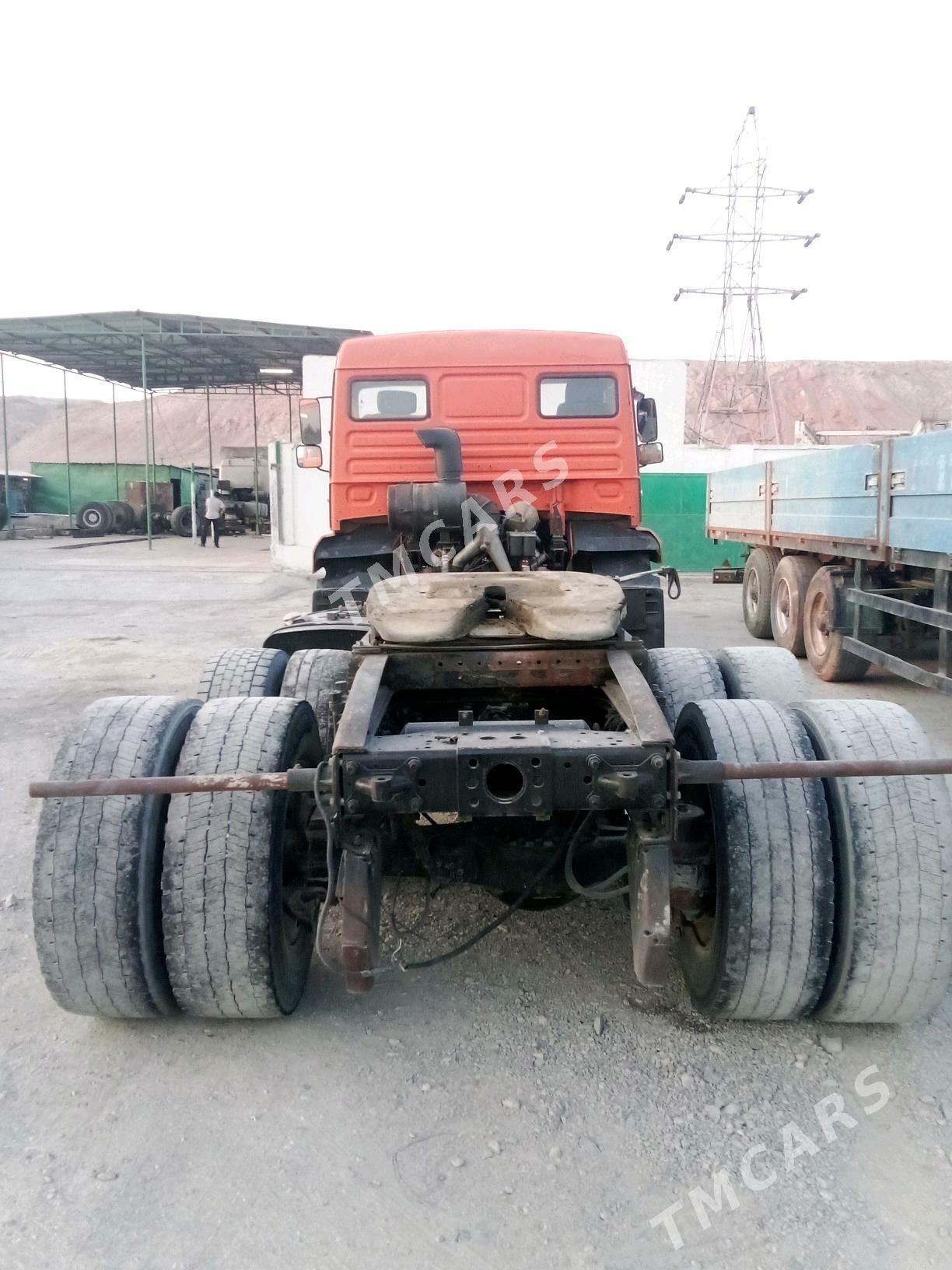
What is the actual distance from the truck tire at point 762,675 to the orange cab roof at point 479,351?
2.09 metres

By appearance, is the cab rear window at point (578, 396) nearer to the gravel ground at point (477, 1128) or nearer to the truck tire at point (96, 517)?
the gravel ground at point (477, 1128)

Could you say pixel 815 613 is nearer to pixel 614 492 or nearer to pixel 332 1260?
pixel 614 492

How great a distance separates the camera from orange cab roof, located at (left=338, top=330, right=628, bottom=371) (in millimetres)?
5488

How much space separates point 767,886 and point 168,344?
84.8ft

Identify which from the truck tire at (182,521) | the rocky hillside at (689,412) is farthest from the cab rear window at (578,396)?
the rocky hillside at (689,412)

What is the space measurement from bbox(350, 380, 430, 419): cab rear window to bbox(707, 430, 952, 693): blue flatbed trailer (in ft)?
11.5

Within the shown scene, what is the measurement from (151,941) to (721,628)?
9735 mm

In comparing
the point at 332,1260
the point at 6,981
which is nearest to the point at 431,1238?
the point at 332,1260

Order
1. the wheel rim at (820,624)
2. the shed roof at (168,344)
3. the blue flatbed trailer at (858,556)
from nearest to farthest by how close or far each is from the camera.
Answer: the blue flatbed trailer at (858,556)
the wheel rim at (820,624)
the shed roof at (168,344)

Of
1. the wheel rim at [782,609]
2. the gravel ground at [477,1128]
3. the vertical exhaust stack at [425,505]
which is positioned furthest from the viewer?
the wheel rim at [782,609]

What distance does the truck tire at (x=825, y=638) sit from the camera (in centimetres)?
819

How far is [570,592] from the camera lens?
125 inches

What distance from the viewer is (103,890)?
2586mm

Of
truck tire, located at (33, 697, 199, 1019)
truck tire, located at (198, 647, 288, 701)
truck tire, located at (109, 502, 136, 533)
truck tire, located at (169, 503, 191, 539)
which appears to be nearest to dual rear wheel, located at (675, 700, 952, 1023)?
truck tire, located at (33, 697, 199, 1019)
